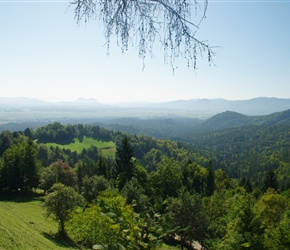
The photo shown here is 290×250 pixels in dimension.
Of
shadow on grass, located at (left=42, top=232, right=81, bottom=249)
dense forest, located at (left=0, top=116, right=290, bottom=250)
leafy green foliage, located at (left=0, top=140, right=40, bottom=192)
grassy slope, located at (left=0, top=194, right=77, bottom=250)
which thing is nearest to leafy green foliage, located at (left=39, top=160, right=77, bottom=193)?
dense forest, located at (left=0, top=116, right=290, bottom=250)

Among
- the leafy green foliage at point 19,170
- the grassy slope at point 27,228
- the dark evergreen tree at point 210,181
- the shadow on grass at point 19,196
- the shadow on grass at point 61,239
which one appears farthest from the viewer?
the dark evergreen tree at point 210,181

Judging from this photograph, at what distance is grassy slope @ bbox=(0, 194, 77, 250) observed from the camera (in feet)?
73.2

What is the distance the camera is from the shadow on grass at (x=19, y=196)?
4605cm

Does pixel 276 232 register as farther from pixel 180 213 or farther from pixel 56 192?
pixel 56 192

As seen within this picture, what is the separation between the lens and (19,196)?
48969 mm

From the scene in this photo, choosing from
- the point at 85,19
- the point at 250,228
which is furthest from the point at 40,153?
the point at 85,19

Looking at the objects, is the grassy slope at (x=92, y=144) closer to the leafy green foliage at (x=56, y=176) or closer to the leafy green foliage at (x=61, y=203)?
the leafy green foliage at (x=56, y=176)

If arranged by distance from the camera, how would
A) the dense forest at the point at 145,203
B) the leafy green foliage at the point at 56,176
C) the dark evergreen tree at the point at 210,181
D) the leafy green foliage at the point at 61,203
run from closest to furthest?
the dense forest at the point at 145,203, the leafy green foliage at the point at 61,203, the leafy green foliage at the point at 56,176, the dark evergreen tree at the point at 210,181

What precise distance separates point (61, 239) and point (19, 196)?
2357 centimetres

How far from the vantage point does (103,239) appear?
20.5m

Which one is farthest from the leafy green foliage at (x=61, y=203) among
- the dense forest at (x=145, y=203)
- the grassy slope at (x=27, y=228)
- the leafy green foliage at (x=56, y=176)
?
the leafy green foliage at (x=56, y=176)

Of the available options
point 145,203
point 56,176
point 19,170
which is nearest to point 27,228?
point 56,176

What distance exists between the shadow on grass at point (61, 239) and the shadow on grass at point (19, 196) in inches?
716

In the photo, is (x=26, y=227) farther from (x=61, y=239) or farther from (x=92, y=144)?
(x=92, y=144)
